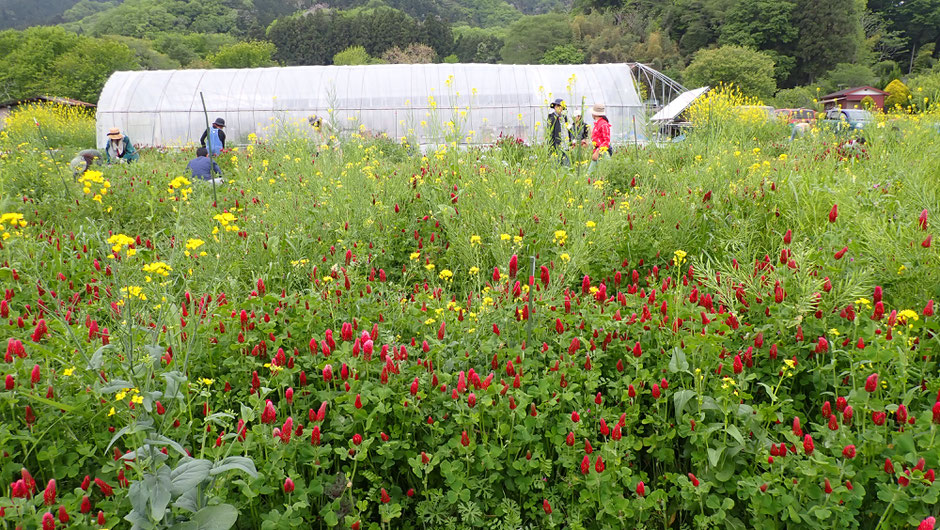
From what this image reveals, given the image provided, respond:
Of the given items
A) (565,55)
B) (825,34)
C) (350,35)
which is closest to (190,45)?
(350,35)

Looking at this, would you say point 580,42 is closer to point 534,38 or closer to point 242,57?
point 534,38

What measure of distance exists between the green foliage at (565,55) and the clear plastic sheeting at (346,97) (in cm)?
4090

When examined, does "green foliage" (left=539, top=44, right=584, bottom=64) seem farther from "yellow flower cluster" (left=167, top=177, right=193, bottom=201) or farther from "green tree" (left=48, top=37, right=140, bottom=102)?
"yellow flower cluster" (left=167, top=177, right=193, bottom=201)

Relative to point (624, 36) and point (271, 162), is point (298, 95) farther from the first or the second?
point (624, 36)

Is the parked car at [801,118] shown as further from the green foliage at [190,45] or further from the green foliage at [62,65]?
the green foliage at [190,45]

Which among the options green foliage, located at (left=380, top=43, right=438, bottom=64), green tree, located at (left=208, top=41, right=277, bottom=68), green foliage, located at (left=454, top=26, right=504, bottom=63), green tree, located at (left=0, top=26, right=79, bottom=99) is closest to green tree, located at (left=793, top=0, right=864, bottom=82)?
green foliage, located at (left=454, top=26, right=504, bottom=63)

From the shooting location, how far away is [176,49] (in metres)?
69.4

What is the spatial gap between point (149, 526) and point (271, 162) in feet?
20.3

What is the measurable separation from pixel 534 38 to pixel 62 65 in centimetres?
4586

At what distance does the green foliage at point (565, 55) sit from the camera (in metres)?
57.9

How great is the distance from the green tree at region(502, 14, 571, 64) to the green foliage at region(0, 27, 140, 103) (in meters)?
38.6

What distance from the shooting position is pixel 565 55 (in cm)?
5816

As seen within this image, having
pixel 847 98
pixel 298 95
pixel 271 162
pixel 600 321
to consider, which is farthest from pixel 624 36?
pixel 600 321

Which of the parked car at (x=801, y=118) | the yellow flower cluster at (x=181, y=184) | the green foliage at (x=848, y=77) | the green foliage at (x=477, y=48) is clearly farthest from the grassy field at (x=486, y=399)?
the green foliage at (x=477, y=48)
